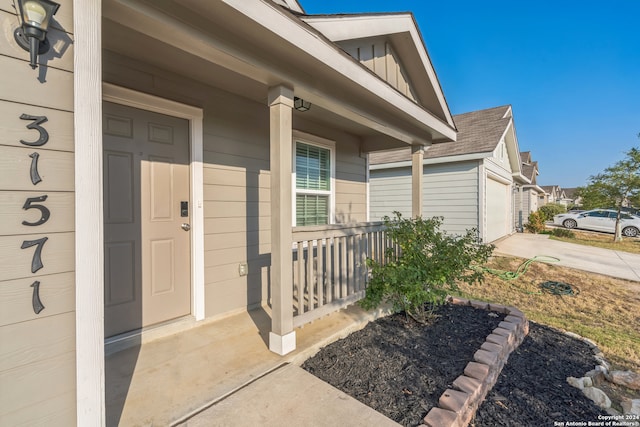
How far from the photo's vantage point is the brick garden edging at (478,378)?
5.40ft

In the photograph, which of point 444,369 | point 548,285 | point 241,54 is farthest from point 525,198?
point 241,54

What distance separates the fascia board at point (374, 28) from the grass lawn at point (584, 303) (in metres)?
2.76

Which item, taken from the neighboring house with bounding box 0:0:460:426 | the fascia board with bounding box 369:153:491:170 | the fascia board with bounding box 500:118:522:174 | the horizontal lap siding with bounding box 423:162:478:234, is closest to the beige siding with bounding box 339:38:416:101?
the neighboring house with bounding box 0:0:460:426

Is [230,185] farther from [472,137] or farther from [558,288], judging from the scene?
[472,137]

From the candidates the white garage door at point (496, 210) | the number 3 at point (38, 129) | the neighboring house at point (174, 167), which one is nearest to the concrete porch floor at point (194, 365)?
the neighboring house at point (174, 167)

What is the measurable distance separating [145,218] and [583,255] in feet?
31.3

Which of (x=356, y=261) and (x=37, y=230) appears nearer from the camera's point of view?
A: (x=37, y=230)

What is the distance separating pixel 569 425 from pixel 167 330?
2.98 m

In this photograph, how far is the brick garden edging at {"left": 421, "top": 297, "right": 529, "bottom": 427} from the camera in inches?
64.8

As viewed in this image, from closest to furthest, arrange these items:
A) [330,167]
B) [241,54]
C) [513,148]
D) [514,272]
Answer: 1. [241,54]
2. [330,167]
3. [514,272]
4. [513,148]

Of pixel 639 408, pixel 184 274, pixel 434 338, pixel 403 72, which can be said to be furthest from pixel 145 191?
pixel 639 408

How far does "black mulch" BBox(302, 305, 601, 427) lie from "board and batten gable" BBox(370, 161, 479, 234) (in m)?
5.41

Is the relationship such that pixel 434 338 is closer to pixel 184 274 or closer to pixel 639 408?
pixel 639 408

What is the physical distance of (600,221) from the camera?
14.0 meters
